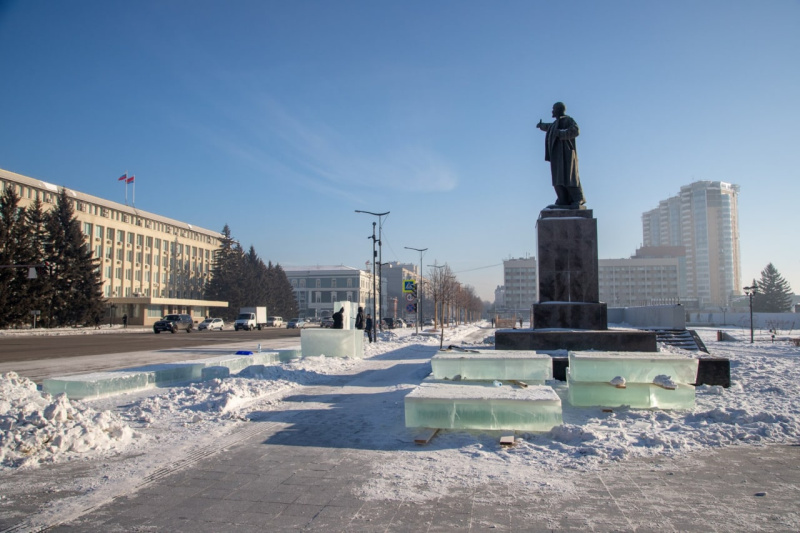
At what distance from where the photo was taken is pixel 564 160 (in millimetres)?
15805

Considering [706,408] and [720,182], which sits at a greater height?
[720,182]

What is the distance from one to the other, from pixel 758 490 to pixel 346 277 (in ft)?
411

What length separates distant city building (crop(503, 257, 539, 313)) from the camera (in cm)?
13700

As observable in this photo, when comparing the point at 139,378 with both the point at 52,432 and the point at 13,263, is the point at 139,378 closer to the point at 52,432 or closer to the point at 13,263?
the point at 52,432

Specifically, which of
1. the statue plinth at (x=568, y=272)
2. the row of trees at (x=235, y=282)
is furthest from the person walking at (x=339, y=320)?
the row of trees at (x=235, y=282)

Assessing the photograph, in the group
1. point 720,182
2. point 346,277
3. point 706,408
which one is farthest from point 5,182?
point 720,182

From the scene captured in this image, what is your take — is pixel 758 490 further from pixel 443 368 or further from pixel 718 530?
pixel 443 368

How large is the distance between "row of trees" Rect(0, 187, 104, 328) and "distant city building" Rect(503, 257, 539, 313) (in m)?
101

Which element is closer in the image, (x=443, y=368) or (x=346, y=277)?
(x=443, y=368)

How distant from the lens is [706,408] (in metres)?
8.30

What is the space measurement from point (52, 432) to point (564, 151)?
13957 millimetres

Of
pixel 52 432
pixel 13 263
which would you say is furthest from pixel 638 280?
pixel 52 432

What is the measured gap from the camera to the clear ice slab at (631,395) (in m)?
8.22

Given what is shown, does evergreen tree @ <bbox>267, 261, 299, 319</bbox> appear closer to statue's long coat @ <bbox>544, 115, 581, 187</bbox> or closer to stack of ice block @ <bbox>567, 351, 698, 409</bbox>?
statue's long coat @ <bbox>544, 115, 581, 187</bbox>
